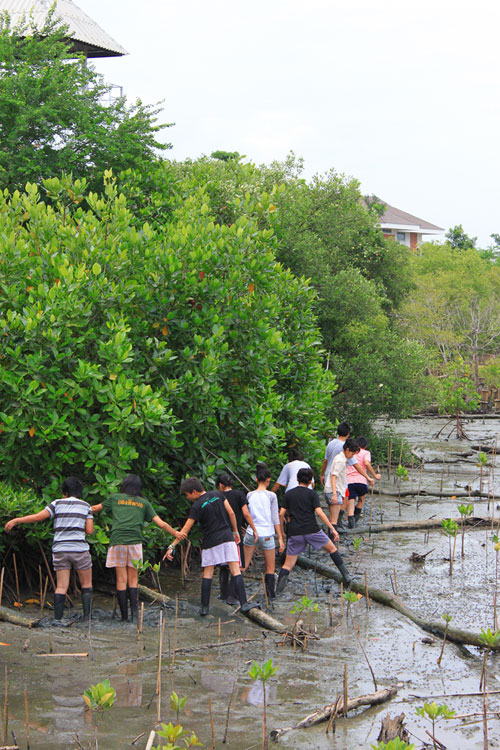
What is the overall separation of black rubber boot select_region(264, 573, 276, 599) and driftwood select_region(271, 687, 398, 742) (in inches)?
130

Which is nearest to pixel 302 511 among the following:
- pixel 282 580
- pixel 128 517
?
pixel 282 580

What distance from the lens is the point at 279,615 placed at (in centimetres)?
939

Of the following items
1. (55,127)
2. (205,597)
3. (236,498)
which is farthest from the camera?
(55,127)

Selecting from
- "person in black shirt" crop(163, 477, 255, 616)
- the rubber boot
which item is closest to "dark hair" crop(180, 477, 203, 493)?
"person in black shirt" crop(163, 477, 255, 616)

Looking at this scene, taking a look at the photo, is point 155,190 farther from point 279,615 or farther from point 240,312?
point 279,615

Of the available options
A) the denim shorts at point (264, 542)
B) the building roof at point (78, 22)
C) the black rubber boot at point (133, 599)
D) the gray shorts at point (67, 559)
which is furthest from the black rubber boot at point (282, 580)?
the building roof at point (78, 22)

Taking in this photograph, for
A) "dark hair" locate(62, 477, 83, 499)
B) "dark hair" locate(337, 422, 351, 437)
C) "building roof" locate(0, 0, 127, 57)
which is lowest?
"dark hair" locate(62, 477, 83, 499)

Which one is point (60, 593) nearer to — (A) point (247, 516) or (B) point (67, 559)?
(B) point (67, 559)

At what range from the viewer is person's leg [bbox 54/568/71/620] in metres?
8.60

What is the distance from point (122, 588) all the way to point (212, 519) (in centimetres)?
122

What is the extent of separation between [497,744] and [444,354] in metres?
40.0

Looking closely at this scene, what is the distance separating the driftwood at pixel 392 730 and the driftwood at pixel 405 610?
225cm

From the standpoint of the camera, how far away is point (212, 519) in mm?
9164

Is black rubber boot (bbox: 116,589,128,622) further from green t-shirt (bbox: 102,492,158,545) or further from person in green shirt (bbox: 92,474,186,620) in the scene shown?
green t-shirt (bbox: 102,492,158,545)
